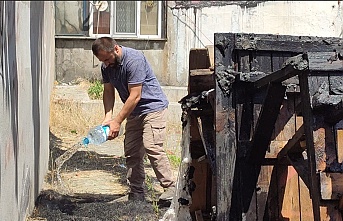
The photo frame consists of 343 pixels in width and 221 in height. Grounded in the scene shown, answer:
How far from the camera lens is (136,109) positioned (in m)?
6.17

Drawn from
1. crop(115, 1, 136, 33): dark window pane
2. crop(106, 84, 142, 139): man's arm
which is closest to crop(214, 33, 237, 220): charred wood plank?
crop(106, 84, 142, 139): man's arm

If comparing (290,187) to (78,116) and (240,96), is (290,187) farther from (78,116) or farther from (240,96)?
(78,116)

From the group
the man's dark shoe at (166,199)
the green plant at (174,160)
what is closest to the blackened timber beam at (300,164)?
the man's dark shoe at (166,199)

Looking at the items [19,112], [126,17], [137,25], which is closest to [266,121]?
[19,112]

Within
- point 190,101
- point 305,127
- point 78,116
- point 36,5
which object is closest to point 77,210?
point 190,101

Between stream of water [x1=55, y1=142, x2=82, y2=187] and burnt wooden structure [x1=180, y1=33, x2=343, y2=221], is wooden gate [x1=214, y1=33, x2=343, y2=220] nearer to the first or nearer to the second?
burnt wooden structure [x1=180, y1=33, x2=343, y2=221]

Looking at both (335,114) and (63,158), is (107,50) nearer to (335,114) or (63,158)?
(63,158)

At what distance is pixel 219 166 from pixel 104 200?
298 centimetres

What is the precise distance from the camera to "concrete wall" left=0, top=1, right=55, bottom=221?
417cm

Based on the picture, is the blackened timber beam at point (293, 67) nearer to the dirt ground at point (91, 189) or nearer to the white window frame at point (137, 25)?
the dirt ground at point (91, 189)

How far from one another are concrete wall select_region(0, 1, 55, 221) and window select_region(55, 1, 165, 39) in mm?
6746

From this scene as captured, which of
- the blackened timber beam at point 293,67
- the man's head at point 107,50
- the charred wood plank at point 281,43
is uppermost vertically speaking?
the man's head at point 107,50

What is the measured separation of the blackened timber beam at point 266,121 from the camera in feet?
10.4

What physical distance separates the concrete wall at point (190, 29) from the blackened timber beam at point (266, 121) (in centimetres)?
970
